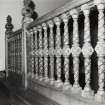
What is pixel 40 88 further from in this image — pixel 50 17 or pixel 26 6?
pixel 26 6

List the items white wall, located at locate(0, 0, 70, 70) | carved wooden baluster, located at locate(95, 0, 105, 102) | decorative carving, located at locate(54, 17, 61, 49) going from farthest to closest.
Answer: white wall, located at locate(0, 0, 70, 70), decorative carving, located at locate(54, 17, 61, 49), carved wooden baluster, located at locate(95, 0, 105, 102)

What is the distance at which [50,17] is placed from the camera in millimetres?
2041

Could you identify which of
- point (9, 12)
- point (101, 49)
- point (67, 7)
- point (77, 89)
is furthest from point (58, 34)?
point (9, 12)

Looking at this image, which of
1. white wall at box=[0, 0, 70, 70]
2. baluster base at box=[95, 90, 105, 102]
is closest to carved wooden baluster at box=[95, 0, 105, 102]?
baluster base at box=[95, 90, 105, 102]

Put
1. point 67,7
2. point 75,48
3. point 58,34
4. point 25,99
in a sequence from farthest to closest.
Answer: point 25,99
point 58,34
point 67,7
point 75,48

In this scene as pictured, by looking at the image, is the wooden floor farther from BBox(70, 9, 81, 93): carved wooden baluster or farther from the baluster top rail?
the baluster top rail

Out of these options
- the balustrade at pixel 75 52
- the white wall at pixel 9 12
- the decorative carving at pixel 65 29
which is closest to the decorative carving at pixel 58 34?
the balustrade at pixel 75 52

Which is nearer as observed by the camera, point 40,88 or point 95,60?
point 40,88

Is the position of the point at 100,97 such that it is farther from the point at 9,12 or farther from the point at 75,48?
the point at 9,12

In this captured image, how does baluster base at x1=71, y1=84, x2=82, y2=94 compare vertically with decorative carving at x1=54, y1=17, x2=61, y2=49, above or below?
below

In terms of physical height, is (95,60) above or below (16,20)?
below

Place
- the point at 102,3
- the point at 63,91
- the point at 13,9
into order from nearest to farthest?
the point at 102,3
the point at 63,91
the point at 13,9

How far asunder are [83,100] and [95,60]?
3.98 feet

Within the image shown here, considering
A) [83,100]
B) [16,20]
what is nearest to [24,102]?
[83,100]
